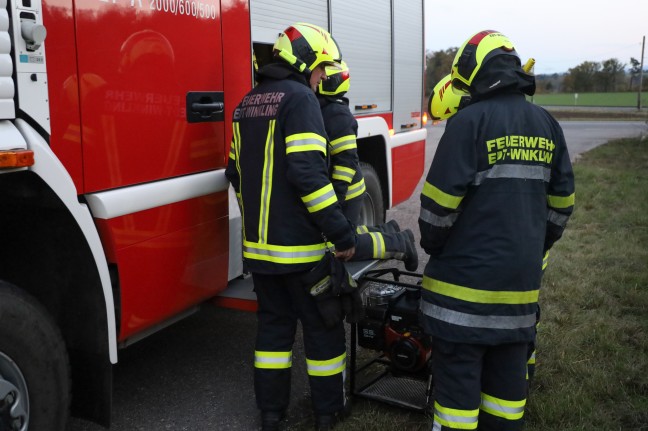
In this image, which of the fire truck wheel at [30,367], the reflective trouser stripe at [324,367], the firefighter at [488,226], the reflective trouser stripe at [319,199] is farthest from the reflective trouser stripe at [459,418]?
the fire truck wheel at [30,367]

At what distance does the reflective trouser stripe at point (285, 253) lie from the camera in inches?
124

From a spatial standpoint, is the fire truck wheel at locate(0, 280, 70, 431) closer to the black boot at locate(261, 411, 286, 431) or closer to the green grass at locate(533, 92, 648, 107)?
the black boot at locate(261, 411, 286, 431)

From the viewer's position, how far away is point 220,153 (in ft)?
11.3

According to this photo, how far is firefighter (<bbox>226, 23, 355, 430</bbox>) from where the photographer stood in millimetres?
3070

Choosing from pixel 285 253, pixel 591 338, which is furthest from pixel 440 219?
pixel 591 338

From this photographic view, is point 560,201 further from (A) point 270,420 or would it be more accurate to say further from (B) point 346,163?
(A) point 270,420

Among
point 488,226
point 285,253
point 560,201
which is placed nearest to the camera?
point 488,226

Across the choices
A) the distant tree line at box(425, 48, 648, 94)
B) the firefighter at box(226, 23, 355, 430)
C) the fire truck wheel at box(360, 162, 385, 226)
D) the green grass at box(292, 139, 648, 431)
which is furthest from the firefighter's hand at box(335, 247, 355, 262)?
the distant tree line at box(425, 48, 648, 94)

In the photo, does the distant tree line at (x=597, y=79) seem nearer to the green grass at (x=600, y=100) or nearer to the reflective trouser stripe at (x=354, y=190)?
the green grass at (x=600, y=100)

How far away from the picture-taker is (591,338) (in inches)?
173

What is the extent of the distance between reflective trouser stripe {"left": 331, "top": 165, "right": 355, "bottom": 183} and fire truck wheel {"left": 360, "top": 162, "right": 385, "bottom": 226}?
5.36 feet

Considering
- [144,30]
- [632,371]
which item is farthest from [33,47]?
[632,371]

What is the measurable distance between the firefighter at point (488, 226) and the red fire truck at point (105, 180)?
1.15m

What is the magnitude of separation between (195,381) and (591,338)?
2.50 metres
